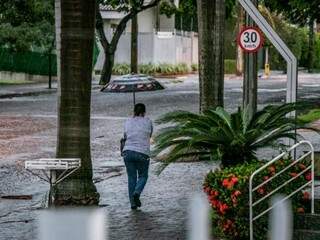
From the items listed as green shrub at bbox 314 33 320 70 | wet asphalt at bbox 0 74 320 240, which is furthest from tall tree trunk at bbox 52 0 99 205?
green shrub at bbox 314 33 320 70

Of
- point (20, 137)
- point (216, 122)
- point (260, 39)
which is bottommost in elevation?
point (20, 137)

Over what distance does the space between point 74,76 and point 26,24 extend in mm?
34433

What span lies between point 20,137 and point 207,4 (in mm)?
7388

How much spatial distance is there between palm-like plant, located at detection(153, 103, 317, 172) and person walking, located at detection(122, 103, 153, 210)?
156 centimetres

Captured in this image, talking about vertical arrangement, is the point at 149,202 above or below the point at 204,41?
below

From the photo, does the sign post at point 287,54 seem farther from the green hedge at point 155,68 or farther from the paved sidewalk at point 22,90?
the green hedge at point 155,68

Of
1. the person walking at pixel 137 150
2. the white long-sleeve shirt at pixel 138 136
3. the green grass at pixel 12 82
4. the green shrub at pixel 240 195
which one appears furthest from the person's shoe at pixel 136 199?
the green grass at pixel 12 82

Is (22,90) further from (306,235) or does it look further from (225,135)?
(306,235)

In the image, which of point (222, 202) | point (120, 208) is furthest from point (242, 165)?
point (120, 208)

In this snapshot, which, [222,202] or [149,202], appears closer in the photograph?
[222,202]

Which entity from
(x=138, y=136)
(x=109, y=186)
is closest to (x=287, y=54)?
(x=138, y=136)

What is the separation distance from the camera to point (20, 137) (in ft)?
72.6

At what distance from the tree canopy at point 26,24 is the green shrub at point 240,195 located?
29539 mm

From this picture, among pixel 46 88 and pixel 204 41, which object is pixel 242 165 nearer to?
pixel 204 41
